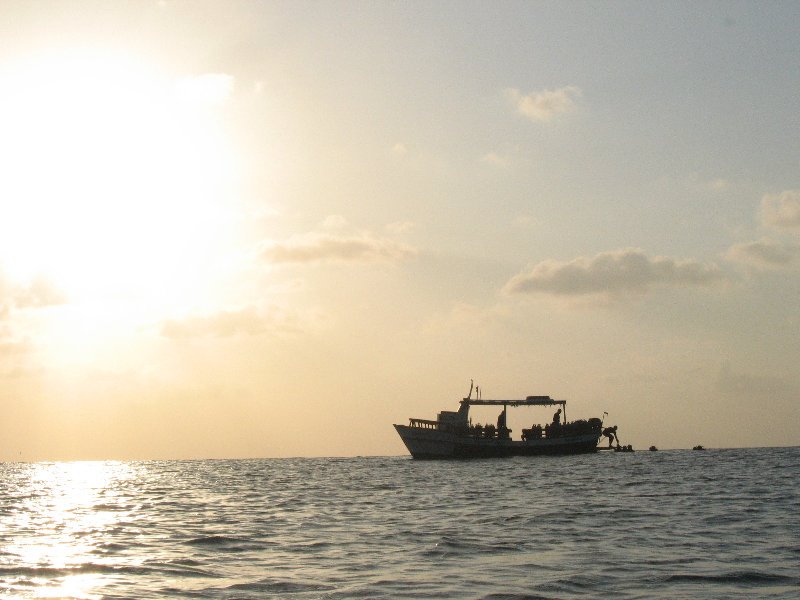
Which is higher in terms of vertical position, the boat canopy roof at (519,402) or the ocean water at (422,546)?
the boat canopy roof at (519,402)

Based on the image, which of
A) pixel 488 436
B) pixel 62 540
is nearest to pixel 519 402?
pixel 488 436

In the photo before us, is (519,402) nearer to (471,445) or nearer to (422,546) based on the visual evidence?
(471,445)

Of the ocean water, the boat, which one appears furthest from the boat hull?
the ocean water

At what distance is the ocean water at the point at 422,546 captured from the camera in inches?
807

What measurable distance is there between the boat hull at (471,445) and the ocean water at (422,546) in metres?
61.9

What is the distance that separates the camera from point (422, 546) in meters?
27.4

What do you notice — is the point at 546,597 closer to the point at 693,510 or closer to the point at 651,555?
the point at 651,555

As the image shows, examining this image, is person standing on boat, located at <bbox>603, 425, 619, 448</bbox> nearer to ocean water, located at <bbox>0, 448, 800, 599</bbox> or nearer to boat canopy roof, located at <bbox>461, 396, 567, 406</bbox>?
boat canopy roof, located at <bbox>461, 396, 567, 406</bbox>

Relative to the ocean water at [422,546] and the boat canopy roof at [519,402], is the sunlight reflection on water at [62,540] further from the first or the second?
the boat canopy roof at [519,402]

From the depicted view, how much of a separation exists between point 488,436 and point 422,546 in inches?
3504

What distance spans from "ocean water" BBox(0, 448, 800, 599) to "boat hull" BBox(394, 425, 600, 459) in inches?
2435

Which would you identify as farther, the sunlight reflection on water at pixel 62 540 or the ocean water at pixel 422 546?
the sunlight reflection on water at pixel 62 540

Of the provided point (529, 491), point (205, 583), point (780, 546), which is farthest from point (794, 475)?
point (205, 583)

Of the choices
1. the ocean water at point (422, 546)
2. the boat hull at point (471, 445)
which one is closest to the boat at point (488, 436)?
the boat hull at point (471, 445)
